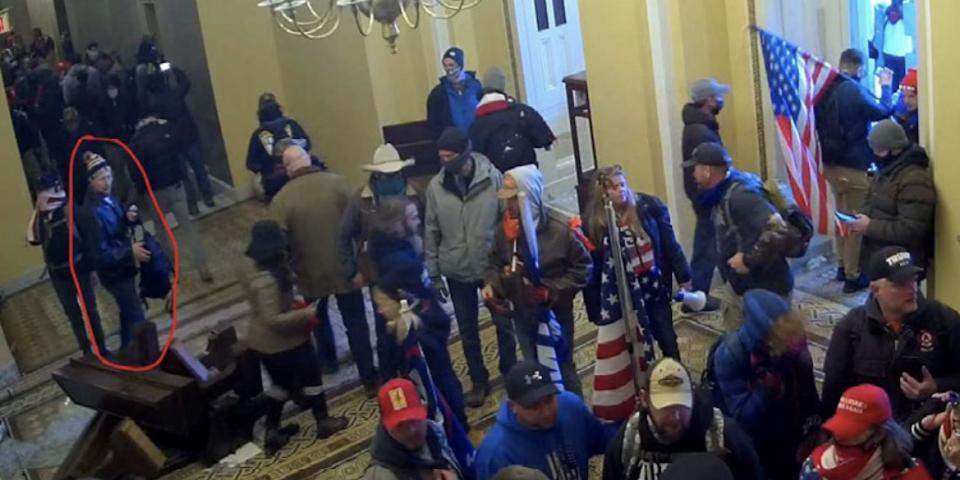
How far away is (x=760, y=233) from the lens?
5.32 m

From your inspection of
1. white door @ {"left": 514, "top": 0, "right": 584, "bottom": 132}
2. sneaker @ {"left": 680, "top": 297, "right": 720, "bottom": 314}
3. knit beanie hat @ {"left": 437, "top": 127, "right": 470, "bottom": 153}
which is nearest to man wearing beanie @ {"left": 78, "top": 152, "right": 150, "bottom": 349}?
knit beanie hat @ {"left": 437, "top": 127, "right": 470, "bottom": 153}

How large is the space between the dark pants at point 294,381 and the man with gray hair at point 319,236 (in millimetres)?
486

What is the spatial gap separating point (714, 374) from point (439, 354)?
1.72 metres

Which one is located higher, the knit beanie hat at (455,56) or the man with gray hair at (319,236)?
the knit beanie hat at (455,56)

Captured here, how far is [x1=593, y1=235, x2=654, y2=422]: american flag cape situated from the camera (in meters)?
5.23

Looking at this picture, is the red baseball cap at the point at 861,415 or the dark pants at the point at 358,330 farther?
the dark pants at the point at 358,330

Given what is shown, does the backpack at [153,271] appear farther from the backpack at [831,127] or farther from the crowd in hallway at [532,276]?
the backpack at [831,127]

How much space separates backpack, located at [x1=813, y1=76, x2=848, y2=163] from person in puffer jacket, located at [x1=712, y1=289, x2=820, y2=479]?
2610 millimetres

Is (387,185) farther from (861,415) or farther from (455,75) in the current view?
(861,415)

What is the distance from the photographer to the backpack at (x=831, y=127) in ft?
21.6

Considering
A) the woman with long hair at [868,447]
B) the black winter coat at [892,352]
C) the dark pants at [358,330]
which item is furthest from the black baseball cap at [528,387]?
the dark pants at [358,330]

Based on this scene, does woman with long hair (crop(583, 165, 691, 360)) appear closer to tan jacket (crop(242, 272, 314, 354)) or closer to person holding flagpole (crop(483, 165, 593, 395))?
person holding flagpole (crop(483, 165, 593, 395))

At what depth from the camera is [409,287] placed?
5801 millimetres

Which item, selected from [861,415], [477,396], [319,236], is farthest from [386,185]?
→ [861,415]
